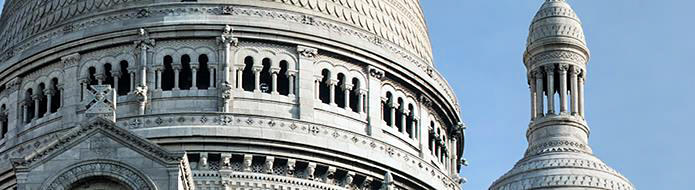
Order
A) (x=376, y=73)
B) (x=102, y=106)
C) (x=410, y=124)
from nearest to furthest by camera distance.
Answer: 1. (x=102, y=106)
2. (x=376, y=73)
3. (x=410, y=124)

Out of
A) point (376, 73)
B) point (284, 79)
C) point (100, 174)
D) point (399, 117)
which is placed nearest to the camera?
point (100, 174)

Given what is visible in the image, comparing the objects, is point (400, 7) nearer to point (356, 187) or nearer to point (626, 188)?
point (356, 187)

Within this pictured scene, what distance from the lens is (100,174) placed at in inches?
2437

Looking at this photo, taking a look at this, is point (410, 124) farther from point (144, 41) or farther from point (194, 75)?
point (144, 41)

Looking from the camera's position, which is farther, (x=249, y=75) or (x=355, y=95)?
(x=355, y=95)

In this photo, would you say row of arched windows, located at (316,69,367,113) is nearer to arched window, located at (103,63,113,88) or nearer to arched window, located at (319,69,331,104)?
arched window, located at (319,69,331,104)

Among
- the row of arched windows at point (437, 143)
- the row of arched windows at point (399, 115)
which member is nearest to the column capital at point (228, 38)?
the row of arched windows at point (399, 115)

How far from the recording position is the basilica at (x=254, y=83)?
264 ft

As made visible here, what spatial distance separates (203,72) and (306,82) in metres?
2.97

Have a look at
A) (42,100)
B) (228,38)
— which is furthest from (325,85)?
(42,100)

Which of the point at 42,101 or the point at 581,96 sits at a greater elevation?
the point at 42,101

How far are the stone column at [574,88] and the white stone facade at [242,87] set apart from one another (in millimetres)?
5764

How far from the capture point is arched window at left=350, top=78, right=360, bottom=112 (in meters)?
84.1

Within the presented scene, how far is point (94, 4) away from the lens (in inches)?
3354
